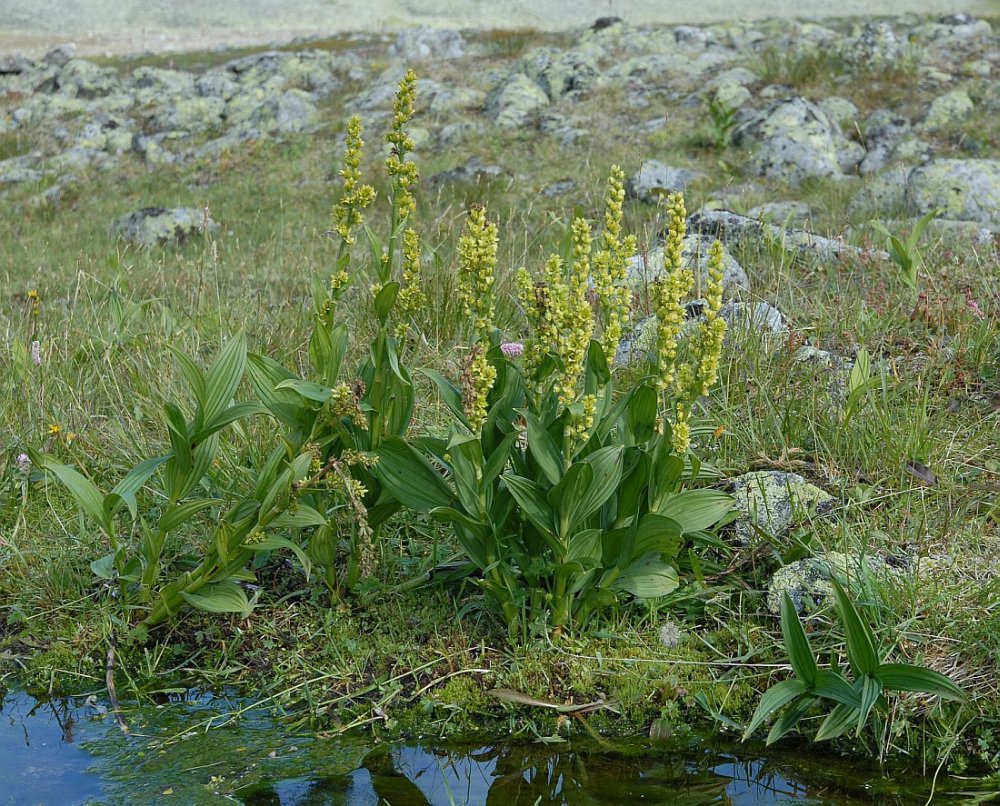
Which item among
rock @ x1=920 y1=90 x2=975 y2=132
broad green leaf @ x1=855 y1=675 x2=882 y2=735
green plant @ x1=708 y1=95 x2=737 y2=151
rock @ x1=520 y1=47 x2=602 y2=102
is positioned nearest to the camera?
broad green leaf @ x1=855 y1=675 x2=882 y2=735

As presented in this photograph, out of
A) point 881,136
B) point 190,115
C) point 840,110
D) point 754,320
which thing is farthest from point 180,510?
point 190,115

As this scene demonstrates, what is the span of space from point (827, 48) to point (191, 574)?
1451 cm

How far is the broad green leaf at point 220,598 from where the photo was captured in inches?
125

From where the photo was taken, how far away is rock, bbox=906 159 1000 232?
8.21 meters

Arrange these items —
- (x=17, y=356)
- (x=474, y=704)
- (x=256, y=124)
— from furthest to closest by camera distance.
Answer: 1. (x=256, y=124)
2. (x=17, y=356)
3. (x=474, y=704)

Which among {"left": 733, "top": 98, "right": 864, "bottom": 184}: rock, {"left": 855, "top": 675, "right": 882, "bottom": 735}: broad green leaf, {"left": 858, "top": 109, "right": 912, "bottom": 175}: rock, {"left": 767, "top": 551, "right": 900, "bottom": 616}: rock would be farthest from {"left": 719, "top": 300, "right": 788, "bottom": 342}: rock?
{"left": 858, "top": 109, "right": 912, "bottom": 175}: rock

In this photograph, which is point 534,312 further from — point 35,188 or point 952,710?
point 35,188

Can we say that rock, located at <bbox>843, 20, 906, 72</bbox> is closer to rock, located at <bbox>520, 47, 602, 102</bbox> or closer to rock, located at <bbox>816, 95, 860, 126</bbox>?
rock, located at <bbox>816, 95, 860, 126</bbox>

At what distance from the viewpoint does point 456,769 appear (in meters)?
2.85

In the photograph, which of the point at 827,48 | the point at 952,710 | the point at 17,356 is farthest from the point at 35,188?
the point at 952,710

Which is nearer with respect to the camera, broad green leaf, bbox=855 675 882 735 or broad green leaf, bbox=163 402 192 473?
broad green leaf, bbox=855 675 882 735

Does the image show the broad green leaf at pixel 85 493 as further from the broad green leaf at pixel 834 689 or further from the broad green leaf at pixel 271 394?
the broad green leaf at pixel 834 689

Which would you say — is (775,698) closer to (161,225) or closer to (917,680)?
(917,680)

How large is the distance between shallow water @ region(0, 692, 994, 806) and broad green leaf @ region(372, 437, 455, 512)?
750 mm
